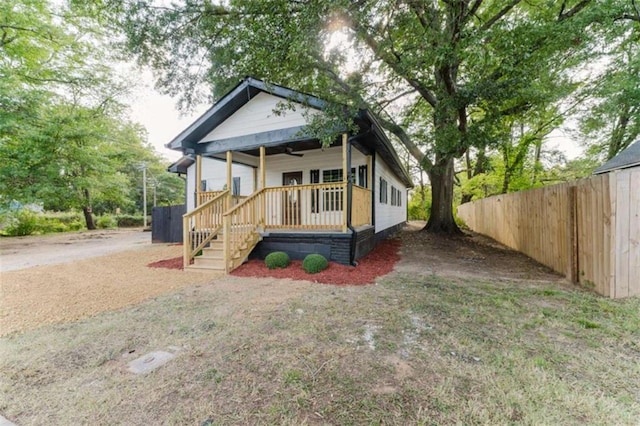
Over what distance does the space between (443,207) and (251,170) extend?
887cm

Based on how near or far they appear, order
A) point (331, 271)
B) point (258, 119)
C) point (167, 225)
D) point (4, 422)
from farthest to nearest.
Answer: point (167, 225)
point (258, 119)
point (331, 271)
point (4, 422)

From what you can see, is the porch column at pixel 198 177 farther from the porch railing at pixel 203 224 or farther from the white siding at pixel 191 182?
the white siding at pixel 191 182

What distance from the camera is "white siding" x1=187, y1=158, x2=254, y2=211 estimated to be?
10695 mm

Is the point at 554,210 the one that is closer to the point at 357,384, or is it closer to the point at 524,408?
the point at 524,408

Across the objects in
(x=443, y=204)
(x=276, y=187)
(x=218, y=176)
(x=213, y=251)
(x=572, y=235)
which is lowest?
(x=213, y=251)

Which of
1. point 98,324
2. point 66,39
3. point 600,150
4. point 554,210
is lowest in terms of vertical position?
point 98,324

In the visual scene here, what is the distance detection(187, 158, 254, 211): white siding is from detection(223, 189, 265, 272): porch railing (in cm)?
340

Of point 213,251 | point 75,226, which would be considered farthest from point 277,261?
point 75,226

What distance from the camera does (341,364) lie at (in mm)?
2484

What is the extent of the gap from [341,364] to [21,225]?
71.3 feet

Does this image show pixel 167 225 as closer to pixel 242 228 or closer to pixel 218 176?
pixel 218 176

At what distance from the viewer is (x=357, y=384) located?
85.9 inches

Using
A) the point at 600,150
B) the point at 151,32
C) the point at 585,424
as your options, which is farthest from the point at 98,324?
the point at 600,150

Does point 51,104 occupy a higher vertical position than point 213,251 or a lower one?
higher
